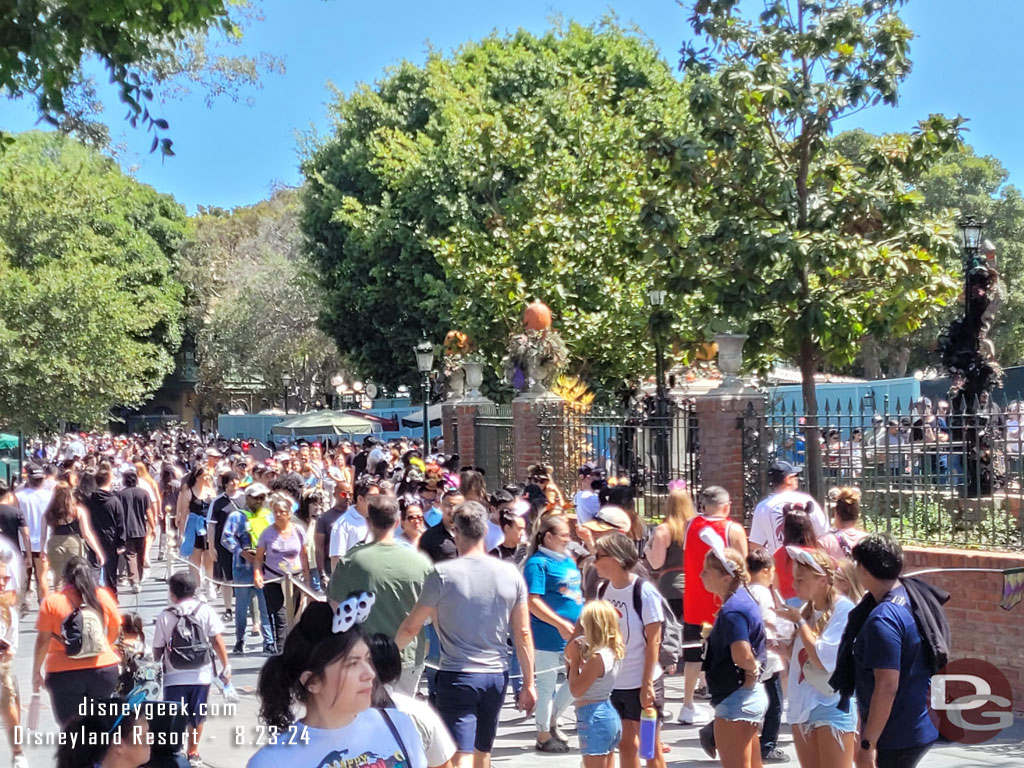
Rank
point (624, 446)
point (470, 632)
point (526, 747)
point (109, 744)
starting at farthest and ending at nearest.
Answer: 1. point (624, 446)
2. point (526, 747)
3. point (470, 632)
4. point (109, 744)

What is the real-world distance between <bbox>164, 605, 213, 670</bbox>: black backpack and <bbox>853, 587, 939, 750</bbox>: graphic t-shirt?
3.95m

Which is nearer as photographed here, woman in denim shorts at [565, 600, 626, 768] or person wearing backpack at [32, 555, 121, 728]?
woman in denim shorts at [565, 600, 626, 768]

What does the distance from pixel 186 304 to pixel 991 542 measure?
57709mm

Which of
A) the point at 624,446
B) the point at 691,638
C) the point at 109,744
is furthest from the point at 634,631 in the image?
the point at 624,446

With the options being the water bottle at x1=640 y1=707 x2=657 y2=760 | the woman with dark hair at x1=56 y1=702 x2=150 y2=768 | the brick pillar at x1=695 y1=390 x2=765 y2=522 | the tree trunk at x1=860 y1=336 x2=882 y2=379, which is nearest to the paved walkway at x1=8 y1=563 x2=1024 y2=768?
the water bottle at x1=640 y1=707 x2=657 y2=760

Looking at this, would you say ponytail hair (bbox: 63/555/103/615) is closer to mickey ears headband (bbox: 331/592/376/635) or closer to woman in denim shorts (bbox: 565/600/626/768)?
woman in denim shorts (bbox: 565/600/626/768)

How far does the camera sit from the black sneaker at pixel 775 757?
8.18 m

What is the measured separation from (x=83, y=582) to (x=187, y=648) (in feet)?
2.34

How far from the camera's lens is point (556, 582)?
7684mm

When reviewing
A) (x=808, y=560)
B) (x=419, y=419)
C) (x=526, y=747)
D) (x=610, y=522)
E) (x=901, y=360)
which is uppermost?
(x=901, y=360)

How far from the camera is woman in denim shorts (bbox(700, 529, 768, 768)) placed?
6238mm

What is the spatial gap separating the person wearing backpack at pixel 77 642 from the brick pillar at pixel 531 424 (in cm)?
1082

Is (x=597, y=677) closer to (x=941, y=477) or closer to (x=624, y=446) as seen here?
(x=941, y=477)

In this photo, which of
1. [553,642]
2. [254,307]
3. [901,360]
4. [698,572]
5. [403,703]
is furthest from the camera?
[254,307]
